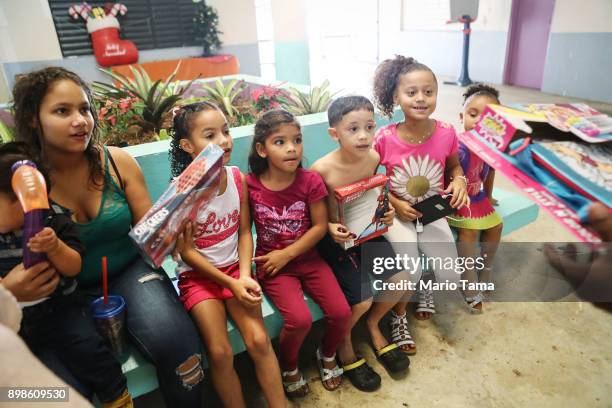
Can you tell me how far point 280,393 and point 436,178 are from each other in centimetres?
109

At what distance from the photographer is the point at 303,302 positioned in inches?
61.1

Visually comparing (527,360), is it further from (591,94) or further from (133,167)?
(591,94)

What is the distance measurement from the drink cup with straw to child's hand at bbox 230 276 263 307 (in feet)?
1.18

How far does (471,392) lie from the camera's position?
5.36ft

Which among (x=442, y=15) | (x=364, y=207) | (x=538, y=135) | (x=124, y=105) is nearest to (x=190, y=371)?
(x=364, y=207)

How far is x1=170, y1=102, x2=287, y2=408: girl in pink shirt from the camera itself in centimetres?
141

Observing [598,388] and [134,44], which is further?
[134,44]

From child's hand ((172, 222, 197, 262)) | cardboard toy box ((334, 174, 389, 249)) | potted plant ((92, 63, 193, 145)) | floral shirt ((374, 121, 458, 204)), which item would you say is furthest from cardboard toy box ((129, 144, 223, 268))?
potted plant ((92, 63, 193, 145))

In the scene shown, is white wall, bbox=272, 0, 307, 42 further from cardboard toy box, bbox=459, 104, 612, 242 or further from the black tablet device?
cardboard toy box, bbox=459, 104, 612, 242

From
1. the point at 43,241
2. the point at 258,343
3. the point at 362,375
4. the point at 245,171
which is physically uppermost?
the point at 43,241

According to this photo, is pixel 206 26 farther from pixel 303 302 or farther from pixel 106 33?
pixel 303 302

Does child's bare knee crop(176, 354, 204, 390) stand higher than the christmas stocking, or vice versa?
the christmas stocking

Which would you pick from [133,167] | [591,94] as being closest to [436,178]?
[133,167]

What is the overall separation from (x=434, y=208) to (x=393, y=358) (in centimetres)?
65
